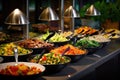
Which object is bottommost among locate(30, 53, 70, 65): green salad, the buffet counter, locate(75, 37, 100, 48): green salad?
the buffet counter

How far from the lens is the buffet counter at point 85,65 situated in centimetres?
245

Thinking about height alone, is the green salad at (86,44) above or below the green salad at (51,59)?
above

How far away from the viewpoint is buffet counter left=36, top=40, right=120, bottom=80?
8.03ft

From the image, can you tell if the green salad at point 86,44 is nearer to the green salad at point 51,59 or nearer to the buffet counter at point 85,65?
the buffet counter at point 85,65

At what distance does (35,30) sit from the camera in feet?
13.5

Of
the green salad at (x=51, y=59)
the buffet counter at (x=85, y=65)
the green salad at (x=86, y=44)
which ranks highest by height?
the green salad at (x=86, y=44)

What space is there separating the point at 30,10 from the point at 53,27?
68 centimetres

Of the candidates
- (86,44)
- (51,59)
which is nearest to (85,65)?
(51,59)

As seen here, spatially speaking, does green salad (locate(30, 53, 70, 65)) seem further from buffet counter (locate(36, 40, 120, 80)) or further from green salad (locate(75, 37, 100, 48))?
green salad (locate(75, 37, 100, 48))

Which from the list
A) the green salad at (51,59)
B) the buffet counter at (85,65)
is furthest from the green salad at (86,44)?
the green salad at (51,59)

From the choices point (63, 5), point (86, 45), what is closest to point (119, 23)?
point (63, 5)

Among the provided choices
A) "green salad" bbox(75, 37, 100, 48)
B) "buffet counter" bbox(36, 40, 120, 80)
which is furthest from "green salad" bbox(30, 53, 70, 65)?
"green salad" bbox(75, 37, 100, 48)

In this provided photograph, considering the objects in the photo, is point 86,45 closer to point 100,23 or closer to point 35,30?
point 35,30

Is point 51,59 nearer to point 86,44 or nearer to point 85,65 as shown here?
point 85,65
